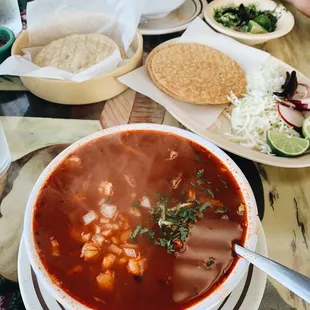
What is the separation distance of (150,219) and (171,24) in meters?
1.38

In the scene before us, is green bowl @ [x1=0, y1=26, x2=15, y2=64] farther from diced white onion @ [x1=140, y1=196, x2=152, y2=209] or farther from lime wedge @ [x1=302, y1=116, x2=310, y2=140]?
lime wedge @ [x1=302, y1=116, x2=310, y2=140]

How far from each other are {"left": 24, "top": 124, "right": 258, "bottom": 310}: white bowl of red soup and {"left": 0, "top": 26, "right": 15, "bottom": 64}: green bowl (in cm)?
88

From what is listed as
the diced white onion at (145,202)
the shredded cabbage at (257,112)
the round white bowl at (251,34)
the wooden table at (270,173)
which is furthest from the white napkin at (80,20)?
the diced white onion at (145,202)

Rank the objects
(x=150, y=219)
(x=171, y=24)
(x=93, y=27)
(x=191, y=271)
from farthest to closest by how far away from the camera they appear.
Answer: (x=171, y=24)
(x=93, y=27)
(x=150, y=219)
(x=191, y=271)

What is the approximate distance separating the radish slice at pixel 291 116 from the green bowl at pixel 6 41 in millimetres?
1183

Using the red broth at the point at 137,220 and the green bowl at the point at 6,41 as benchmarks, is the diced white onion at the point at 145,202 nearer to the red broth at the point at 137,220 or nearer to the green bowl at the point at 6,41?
the red broth at the point at 137,220

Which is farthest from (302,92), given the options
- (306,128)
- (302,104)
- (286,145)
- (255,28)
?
(255,28)

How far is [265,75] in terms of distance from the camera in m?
1.78

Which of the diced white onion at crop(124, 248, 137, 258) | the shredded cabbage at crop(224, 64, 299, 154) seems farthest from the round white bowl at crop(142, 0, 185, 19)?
the diced white onion at crop(124, 248, 137, 258)

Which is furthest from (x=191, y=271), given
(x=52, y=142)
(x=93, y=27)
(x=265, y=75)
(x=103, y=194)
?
(x=93, y=27)

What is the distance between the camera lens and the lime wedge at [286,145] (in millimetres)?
1447

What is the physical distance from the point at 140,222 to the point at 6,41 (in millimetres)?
1278

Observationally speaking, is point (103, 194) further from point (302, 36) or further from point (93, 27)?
point (302, 36)

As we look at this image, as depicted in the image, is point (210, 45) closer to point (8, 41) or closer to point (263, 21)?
point (263, 21)
